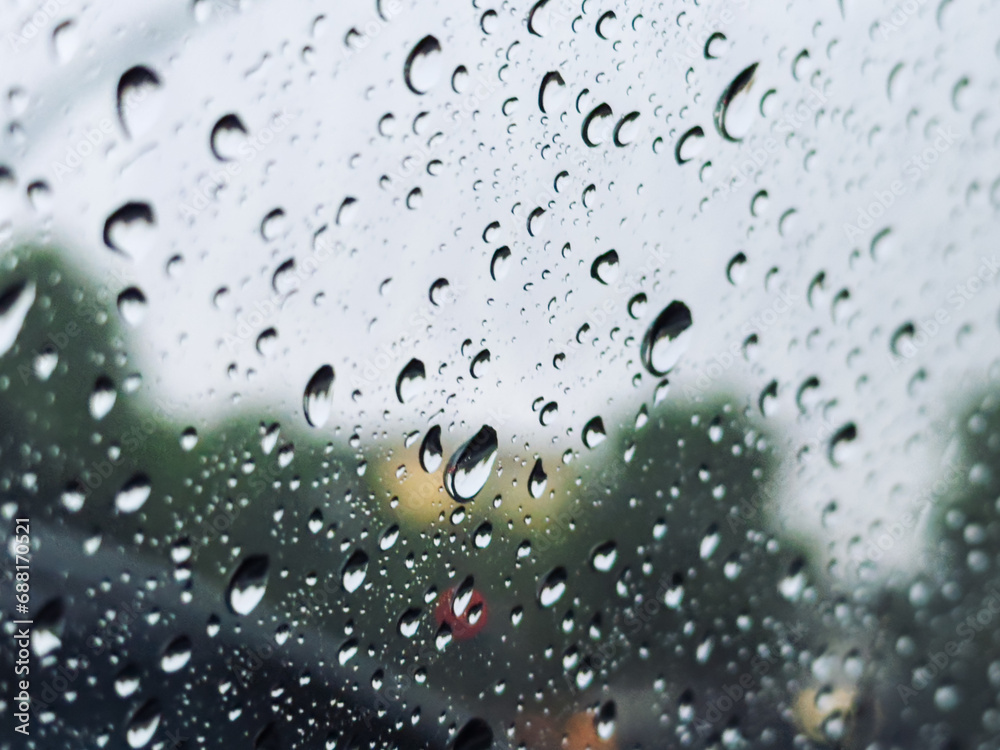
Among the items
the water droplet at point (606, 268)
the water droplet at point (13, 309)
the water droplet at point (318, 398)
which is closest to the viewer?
the water droplet at point (13, 309)

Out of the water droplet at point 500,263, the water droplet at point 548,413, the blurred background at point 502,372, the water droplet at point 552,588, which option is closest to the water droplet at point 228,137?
the blurred background at point 502,372

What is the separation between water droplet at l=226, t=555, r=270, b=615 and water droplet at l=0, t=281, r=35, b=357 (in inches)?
8.4

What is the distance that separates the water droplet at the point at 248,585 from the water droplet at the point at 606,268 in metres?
0.38

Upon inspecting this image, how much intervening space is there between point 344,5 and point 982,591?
3.03 ft

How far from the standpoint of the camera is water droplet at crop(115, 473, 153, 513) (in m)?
0.45

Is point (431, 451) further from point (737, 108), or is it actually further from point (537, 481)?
point (737, 108)

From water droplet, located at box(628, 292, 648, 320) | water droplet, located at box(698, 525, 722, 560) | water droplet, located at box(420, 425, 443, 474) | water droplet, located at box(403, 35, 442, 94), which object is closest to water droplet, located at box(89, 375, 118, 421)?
water droplet, located at box(420, 425, 443, 474)

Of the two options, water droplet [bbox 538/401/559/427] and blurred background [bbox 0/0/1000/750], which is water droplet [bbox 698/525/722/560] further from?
water droplet [bbox 538/401/559/427]

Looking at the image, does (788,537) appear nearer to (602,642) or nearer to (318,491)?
(602,642)

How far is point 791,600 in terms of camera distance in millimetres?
722

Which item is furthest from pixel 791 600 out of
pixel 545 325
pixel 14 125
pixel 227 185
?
pixel 14 125

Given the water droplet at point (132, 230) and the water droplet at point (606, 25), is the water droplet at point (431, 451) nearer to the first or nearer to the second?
the water droplet at point (132, 230)

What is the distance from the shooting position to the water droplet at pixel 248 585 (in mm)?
486

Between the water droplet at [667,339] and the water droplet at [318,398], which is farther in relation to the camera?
the water droplet at [667,339]
